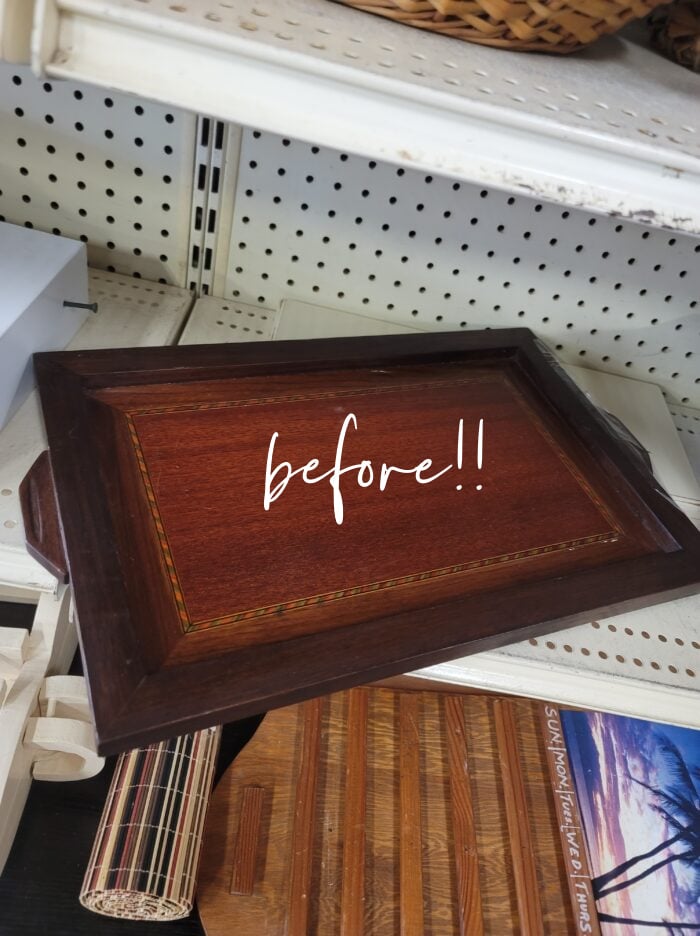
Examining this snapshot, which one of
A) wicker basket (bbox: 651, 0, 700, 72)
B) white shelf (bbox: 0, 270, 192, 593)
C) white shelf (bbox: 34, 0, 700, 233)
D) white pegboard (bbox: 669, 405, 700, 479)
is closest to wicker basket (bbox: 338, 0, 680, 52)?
white shelf (bbox: 34, 0, 700, 233)

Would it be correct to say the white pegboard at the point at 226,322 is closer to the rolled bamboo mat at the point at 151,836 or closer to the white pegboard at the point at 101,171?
the white pegboard at the point at 101,171

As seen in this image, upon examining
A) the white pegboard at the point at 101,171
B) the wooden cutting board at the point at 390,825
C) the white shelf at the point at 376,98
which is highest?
the white shelf at the point at 376,98

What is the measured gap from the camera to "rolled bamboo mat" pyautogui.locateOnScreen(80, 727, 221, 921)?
72 cm

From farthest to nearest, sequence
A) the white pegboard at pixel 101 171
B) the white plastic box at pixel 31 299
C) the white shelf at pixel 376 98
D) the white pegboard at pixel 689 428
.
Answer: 1. the white pegboard at pixel 689 428
2. the white pegboard at pixel 101 171
3. the white plastic box at pixel 31 299
4. the white shelf at pixel 376 98

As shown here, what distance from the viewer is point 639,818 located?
2.71 feet

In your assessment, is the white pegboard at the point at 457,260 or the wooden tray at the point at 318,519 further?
the white pegboard at the point at 457,260

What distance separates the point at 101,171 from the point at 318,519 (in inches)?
20.5

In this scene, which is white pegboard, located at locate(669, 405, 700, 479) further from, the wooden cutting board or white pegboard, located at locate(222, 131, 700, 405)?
the wooden cutting board

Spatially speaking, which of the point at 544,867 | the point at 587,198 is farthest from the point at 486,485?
the point at 544,867

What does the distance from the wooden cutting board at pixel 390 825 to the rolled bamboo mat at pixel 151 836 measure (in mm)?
67

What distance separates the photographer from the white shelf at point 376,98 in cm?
33

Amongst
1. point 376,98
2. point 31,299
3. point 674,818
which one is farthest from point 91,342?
point 674,818

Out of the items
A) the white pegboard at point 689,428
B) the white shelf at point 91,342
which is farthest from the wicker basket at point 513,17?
the white pegboard at point 689,428

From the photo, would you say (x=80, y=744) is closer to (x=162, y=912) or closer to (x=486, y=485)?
(x=162, y=912)
